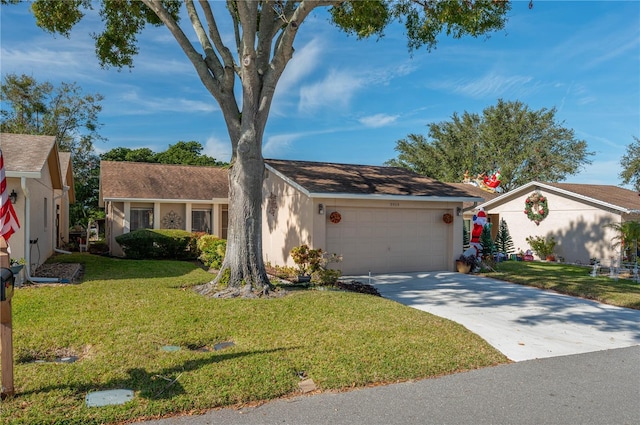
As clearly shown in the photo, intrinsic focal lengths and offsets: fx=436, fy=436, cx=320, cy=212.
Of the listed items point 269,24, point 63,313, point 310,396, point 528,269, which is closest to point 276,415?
point 310,396

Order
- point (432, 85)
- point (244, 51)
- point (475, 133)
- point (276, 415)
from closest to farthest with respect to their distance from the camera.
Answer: point (276, 415), point (244, 51), point (432, 85), point (475, 133)

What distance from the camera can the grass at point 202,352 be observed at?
4184 millimetres

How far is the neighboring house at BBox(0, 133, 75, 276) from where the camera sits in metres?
10.2

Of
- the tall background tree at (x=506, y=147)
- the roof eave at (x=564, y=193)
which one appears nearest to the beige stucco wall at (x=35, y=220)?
the roof eave at (x=564, y=193)

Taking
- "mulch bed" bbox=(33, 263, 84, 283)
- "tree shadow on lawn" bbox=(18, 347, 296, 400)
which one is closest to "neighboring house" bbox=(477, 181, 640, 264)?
"tree shadow on lawn" bbox=(18, 347, 296, 400)

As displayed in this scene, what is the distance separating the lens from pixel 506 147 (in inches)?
1324

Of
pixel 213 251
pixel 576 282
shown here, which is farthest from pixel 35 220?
pixel 576 282

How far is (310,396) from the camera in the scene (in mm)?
4402

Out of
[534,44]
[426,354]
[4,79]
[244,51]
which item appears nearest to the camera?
[426,354]

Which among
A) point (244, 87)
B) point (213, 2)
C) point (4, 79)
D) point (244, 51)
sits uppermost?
point (4, 79)

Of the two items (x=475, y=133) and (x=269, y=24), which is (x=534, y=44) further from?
(x=475, y=133)

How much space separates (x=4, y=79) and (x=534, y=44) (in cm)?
3118

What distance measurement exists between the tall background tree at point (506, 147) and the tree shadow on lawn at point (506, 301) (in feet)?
76.8

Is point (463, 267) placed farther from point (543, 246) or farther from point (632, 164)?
point (632, 164)
